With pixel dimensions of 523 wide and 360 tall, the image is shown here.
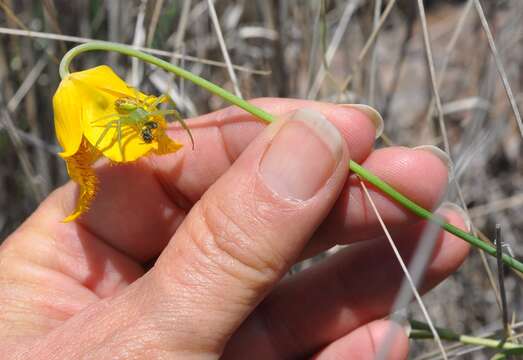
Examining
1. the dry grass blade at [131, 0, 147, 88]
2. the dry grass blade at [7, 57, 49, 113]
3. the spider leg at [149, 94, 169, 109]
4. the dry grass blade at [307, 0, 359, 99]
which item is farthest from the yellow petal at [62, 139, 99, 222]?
the dry grass blade at [7, 57, 49, 113]

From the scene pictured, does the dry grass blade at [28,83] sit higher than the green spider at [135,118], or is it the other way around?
the green spider at [135,118]

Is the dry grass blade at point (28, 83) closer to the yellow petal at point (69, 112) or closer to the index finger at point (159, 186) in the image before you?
the index finger at point (159, 186)

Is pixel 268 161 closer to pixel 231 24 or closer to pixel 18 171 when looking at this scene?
pixel 231 24

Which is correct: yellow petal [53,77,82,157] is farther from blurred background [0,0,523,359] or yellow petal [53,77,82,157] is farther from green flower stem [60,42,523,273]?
blurred background [0,0,523,359]

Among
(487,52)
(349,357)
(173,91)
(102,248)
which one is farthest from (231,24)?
(349,357)

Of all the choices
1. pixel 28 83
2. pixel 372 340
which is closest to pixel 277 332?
pixel 372 340

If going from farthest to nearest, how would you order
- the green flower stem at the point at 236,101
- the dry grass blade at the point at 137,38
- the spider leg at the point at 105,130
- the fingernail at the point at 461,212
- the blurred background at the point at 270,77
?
the blurred background at the point at 270,77 → the dry grass blade at the point at 137,38 → the fingernail at the point at 461,212 → the spider leg at the point at 105,130 → the green flower stem at the point at 236,101

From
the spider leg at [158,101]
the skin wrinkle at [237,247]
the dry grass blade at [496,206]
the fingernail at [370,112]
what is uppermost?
the spider leg at [158,101]

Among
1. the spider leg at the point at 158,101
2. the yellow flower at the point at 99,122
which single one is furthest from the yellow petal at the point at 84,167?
the spider leg at the point at 158,101
